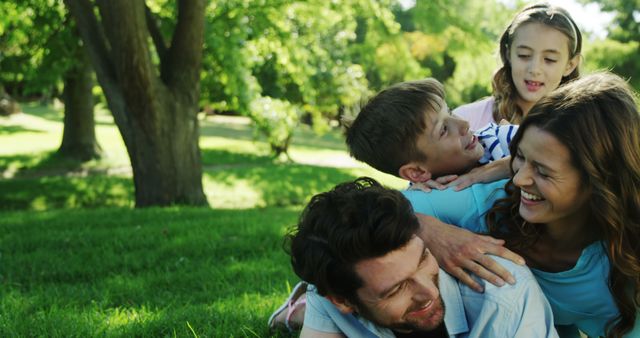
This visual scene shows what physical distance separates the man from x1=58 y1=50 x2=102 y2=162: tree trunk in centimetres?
1647

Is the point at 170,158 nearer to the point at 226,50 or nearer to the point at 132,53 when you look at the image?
the point at 132,53

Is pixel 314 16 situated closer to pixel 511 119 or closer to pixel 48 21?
A: pixel 48 21

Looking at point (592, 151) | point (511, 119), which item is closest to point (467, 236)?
point (592, 151)

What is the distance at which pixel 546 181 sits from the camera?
2705mm

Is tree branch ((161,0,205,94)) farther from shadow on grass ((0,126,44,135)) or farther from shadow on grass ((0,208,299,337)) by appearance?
shadow on grass ((0,126,44,135))

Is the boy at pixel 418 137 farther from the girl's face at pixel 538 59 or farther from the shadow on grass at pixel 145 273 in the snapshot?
the shadow on grass at pixel 145 273

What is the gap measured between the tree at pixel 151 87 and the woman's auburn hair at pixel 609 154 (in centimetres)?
677

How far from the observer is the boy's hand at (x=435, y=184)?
327 cm

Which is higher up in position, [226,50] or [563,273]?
[226,50]

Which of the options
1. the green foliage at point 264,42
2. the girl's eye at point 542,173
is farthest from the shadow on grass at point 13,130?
the girl's eye at point 542,173

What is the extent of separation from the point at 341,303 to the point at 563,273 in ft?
3.18

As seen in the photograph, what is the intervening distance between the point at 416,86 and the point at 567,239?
1.07 metres

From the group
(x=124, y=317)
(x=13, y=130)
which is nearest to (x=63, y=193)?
(x=124, y=317)

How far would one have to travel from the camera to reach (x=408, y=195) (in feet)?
10.5
